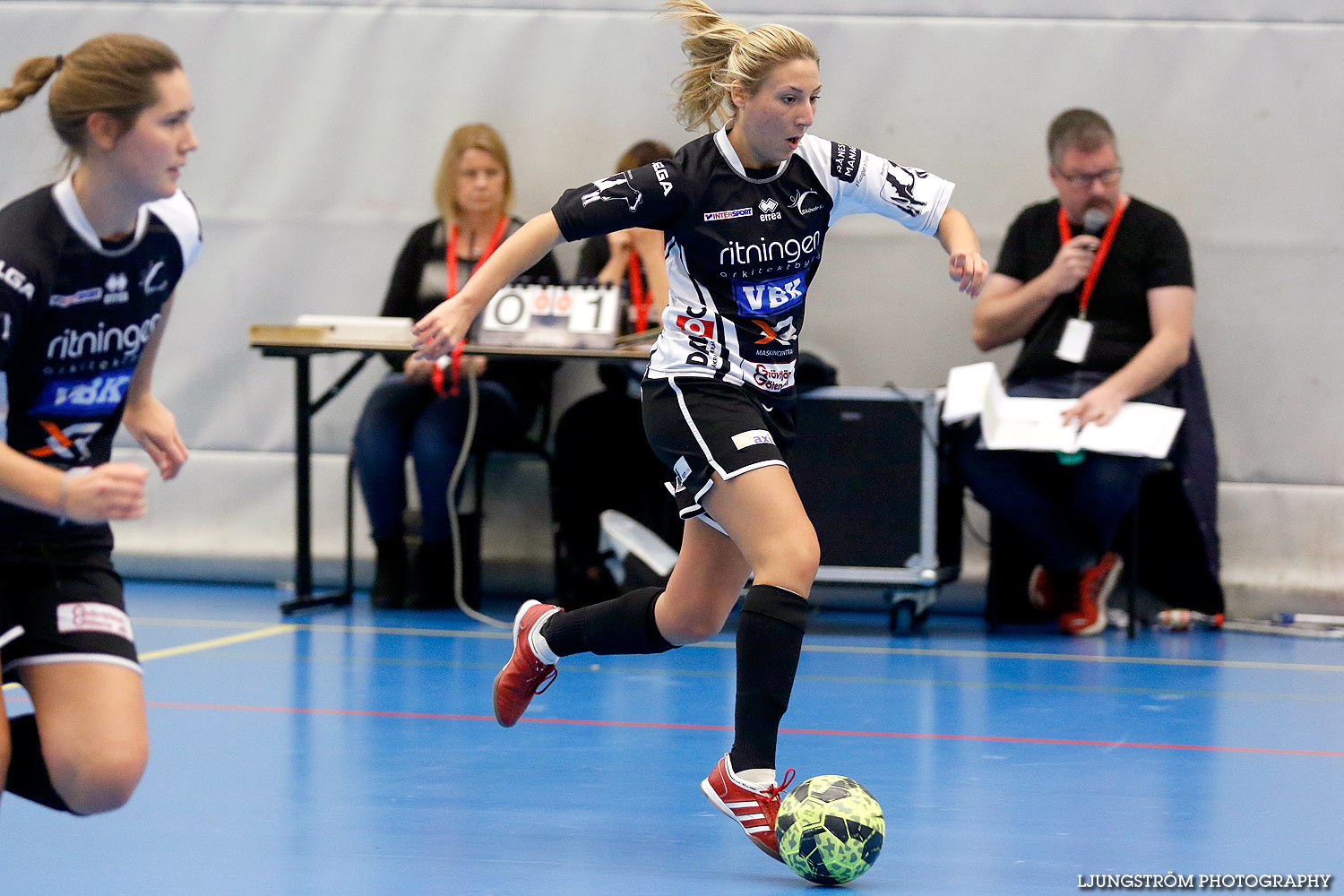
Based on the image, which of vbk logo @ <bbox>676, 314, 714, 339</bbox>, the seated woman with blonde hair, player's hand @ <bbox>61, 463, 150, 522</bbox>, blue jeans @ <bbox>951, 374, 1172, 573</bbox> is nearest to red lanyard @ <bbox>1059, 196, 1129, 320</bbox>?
blue jeans @ <bbox>951, 374, 1172, 573</bbox>

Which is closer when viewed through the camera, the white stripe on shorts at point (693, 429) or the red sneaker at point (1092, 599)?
the white stripe on shorts at point (693, 429)

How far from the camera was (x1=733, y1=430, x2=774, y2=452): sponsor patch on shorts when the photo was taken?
9.83 ft

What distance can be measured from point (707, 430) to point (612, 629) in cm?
61

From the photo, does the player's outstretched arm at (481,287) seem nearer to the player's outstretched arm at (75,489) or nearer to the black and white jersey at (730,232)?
the black and white jersey at (730,232)

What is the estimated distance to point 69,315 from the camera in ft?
7.95

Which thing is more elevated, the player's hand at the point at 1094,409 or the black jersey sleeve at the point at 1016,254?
the black jersey sleeve at the point at 1016,254

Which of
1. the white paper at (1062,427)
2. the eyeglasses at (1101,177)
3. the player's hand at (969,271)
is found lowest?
the white paper at (1062,427)

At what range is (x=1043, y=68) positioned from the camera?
6.22 meters

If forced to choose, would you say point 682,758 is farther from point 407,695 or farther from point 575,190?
point 575,190

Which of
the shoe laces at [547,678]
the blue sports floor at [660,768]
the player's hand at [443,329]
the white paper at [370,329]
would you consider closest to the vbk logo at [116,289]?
the player's hand at [443,329]

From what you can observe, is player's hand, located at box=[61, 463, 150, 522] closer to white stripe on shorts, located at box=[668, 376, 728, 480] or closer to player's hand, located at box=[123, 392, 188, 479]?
player's hand, located at box=[123, 392, 188, 479]

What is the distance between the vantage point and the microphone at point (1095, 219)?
18.1 ft

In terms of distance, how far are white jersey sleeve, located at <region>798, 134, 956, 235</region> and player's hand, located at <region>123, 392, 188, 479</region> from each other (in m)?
1.43

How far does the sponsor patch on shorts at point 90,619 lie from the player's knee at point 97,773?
0.21 meters
